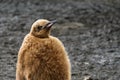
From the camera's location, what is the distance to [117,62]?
218 inches

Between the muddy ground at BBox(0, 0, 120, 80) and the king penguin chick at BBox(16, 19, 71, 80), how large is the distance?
160 centimetres

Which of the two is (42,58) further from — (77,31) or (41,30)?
(77,31)

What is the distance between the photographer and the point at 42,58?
333 centimetres

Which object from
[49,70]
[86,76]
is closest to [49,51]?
[49,70]

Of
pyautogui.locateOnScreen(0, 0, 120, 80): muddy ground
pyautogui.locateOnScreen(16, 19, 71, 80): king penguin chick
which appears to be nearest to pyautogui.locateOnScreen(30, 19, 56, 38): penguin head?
pyautogui.locateOnScreen(16, 19, 71, 80): king penguin chick

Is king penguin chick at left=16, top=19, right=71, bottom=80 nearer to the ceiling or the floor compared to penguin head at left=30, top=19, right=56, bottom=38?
nearer to the floor

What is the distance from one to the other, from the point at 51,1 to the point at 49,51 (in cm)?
602

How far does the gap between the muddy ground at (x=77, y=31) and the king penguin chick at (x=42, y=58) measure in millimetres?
1597

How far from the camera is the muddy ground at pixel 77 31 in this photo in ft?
17.6

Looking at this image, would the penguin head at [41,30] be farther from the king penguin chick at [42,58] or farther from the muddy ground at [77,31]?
the muddy ground at [77,31]

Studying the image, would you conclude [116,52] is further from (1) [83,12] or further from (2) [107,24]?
(1) [83,12]

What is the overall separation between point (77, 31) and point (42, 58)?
3.73m

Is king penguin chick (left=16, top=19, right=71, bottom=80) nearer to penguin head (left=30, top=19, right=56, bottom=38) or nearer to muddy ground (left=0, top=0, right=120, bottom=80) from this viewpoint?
penguin head (left=30, top=19, right=56, bottom=38)

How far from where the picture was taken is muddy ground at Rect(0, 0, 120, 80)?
536cm
